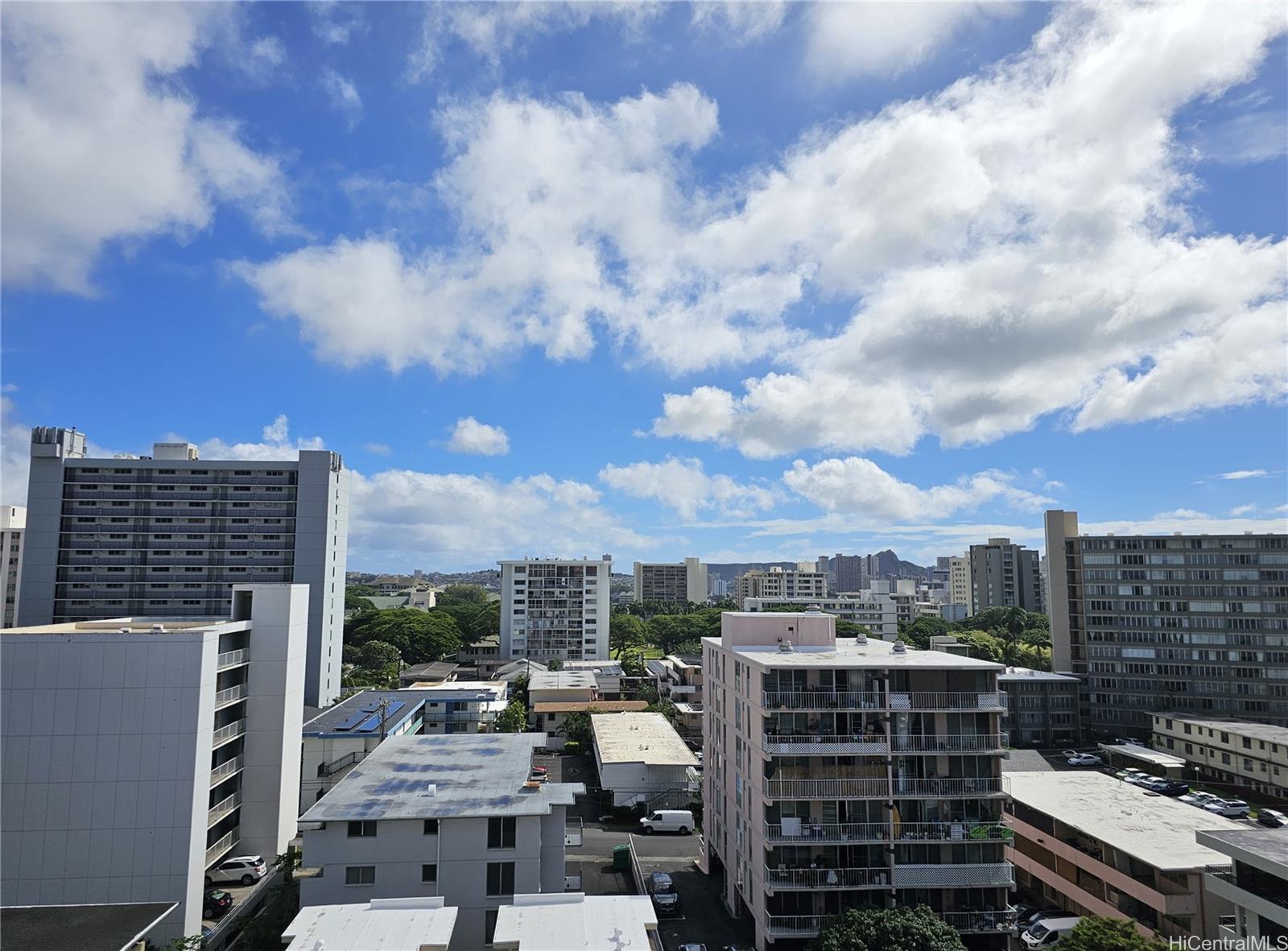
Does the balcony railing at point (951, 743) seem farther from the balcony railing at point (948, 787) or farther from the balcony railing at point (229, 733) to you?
the balcony railing at point (229, 733)

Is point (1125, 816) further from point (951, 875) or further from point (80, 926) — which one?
point (80, 926)

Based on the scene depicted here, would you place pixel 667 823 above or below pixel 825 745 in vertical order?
→ below

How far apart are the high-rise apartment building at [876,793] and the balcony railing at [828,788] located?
4 cm

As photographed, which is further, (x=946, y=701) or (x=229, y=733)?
(x=229, y=733)

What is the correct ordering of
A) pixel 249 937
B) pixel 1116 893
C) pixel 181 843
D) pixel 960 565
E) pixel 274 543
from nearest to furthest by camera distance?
pixel 249 937, pixel 181 843, pixel 1116 893, pixel 274 543, pixel 960 565

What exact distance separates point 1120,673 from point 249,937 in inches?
2836

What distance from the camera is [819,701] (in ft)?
87.2

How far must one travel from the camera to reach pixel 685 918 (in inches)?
1162

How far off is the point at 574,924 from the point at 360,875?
9288 millimetres

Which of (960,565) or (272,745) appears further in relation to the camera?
(960,565)

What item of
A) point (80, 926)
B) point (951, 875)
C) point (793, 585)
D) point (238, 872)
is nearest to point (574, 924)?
point (80, 926)

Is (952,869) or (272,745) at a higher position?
(272,745)

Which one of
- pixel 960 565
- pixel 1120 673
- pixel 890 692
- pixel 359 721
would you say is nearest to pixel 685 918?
pixel 890 692

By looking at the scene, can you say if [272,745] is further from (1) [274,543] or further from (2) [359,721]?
(1) [274,543]
